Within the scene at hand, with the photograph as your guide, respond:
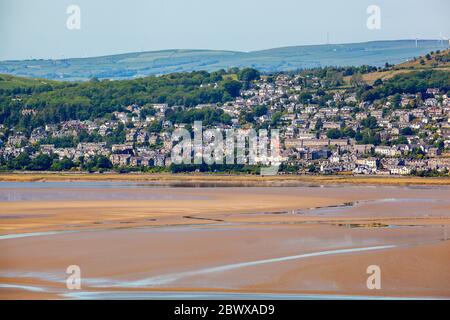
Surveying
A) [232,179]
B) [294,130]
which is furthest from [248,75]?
[232,179]

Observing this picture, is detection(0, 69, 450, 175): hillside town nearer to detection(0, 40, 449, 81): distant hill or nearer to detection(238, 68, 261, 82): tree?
detection(238, 68, 261, 82): tree

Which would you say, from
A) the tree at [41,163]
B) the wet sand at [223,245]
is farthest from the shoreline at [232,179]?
the wet sand at [223,245]

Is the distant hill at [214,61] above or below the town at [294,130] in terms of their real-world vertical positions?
above

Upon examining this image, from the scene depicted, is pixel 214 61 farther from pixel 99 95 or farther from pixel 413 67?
pixel 99 95

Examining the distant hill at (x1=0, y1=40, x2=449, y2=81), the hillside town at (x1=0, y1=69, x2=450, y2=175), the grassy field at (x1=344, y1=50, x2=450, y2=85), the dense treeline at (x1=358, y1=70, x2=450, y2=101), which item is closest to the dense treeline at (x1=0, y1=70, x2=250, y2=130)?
the hillside town at (x1=0, y1=69, x2=450, y2=175)

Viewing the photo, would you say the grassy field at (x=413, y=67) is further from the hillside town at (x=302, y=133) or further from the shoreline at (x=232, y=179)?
the shoreline at (x=232, y=179)

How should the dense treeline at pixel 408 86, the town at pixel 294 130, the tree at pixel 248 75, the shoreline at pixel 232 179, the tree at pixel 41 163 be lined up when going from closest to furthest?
the shoreline at pixel 232 179, the town at pixel 294 130, the tree at pixel 41 163, the dense treeline at pixel 408 86, the tree at pixel 248 75
